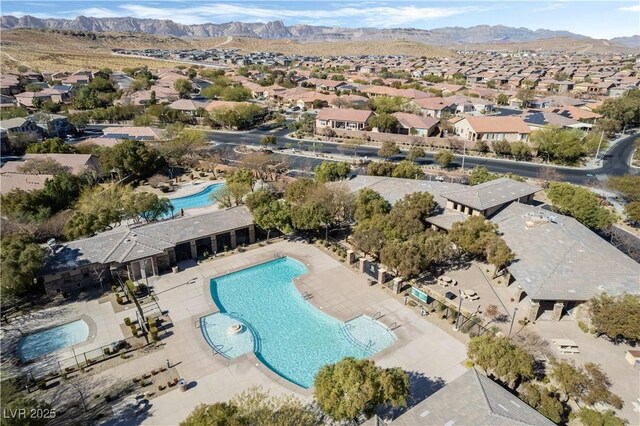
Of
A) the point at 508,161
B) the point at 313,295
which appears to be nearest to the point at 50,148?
the point at 313,295

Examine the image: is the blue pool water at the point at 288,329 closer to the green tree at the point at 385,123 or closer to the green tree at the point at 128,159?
the green tree at the point at 128,159

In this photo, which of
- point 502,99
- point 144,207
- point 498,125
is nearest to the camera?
point 144,207

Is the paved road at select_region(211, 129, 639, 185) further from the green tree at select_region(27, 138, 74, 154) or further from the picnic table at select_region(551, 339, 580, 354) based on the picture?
the picnic table at select_region(551, 339, 580, 354)

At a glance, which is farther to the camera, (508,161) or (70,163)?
(508,161)

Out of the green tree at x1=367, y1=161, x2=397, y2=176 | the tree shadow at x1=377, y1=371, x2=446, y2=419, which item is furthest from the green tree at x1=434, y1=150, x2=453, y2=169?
the tree shadow at x1=377, y1=371, x2=446, y2=419

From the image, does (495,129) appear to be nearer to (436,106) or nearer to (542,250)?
(436,106)

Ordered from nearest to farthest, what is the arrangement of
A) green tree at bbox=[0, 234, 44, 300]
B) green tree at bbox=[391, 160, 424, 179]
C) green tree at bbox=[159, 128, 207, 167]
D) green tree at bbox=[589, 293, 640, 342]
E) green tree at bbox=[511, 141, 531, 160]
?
green tree at bbox=[589, 293, 640, 342], green tree at bbox=[0, 234, 44, 300], green tree at bbox=[391, 160, 424, 179], green tree at bbox=[159, 128, 207, 167], green tree at bbox=[511, 141, 531, 160]

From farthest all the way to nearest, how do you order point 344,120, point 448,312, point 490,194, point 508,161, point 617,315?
point 344,120
point 508,161
point 490,194
point 448,312
point 617,315
